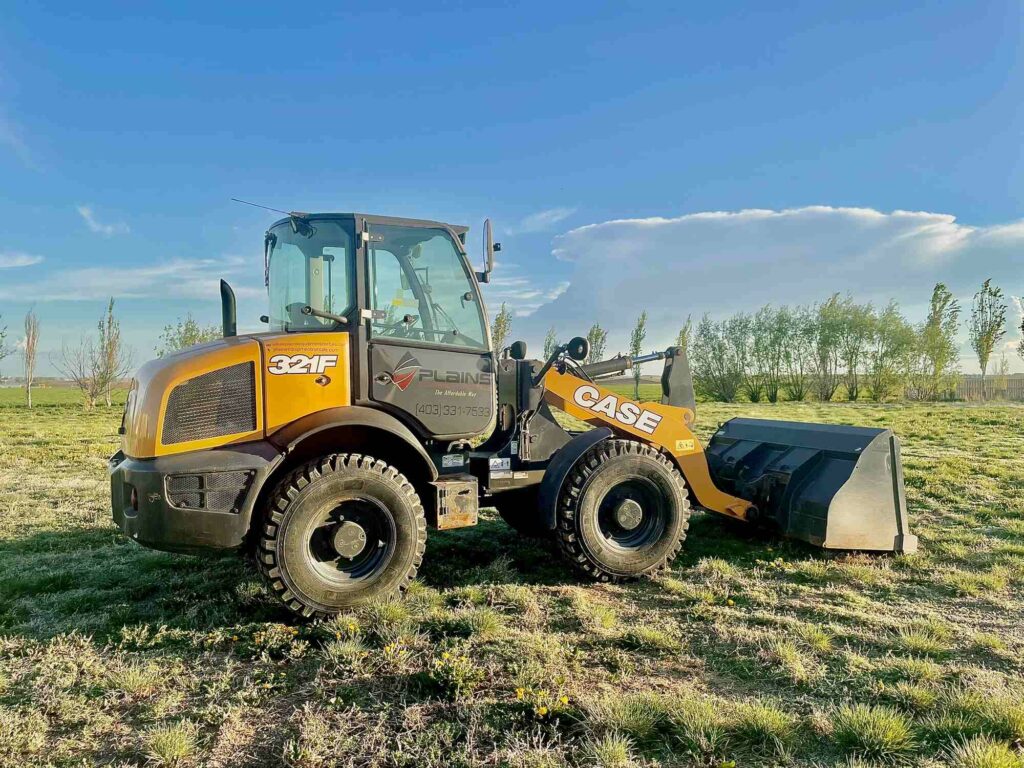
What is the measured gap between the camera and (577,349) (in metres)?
5.74

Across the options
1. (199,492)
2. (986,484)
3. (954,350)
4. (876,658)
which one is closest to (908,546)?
(876,658)

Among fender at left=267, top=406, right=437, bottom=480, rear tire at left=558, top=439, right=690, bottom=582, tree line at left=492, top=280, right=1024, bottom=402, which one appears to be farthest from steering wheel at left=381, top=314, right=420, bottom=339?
tree line at left=492, top=280, right=1024, bottom=402

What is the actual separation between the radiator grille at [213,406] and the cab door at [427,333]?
0.83 metres

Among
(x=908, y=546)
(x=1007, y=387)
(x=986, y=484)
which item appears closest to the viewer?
(x=908, y=546)

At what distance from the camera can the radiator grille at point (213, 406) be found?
13.9 ft

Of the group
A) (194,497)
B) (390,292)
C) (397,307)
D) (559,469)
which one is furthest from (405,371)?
(194,497)

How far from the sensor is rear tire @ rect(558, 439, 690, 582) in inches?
205

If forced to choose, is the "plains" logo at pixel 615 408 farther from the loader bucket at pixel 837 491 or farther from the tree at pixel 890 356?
the tree at pixel 890 356

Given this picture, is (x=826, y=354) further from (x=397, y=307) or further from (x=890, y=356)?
(x=397, y=307)

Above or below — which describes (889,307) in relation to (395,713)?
above

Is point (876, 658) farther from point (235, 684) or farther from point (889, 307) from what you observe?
point (889, 307)

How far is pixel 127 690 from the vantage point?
137 inches

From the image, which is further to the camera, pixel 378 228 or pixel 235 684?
pixel 378 228

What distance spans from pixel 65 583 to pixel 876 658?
5.88 metres
